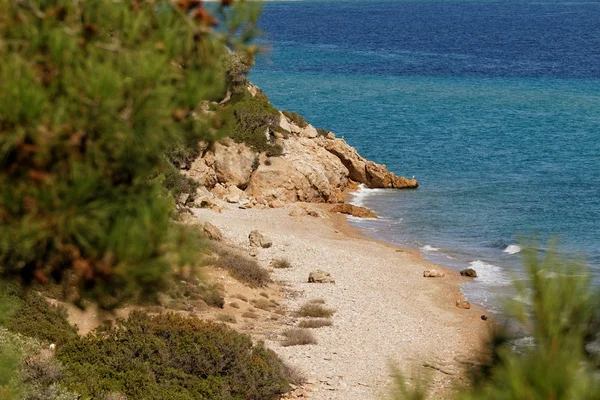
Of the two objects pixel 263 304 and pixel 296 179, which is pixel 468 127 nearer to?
pixel 296 179

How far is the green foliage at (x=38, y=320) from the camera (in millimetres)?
14391

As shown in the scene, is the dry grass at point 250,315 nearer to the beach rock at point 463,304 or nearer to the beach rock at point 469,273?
the beach rock at point 463,304

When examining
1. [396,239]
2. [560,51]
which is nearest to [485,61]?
[560,51]

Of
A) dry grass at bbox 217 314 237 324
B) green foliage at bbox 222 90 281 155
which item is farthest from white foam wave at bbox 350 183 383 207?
dry grass at bbox 217 314 237 324

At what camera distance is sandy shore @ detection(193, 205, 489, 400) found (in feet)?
58.3

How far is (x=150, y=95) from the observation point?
3.71 meters

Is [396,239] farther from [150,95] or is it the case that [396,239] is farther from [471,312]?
[150,95]

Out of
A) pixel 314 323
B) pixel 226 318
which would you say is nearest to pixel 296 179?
pixel 314 323

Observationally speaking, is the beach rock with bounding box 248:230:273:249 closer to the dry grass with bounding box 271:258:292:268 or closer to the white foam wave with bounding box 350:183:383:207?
the dry grass with bounding box 271:258:292:268

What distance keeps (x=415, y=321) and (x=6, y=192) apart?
20648mm

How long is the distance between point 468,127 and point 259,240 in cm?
3494

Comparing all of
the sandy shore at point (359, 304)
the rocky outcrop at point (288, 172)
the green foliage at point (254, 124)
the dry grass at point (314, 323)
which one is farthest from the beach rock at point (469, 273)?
the green foliage at point (254, 124)

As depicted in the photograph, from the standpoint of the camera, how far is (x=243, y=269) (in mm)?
24094

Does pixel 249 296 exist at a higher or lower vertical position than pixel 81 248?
lower
